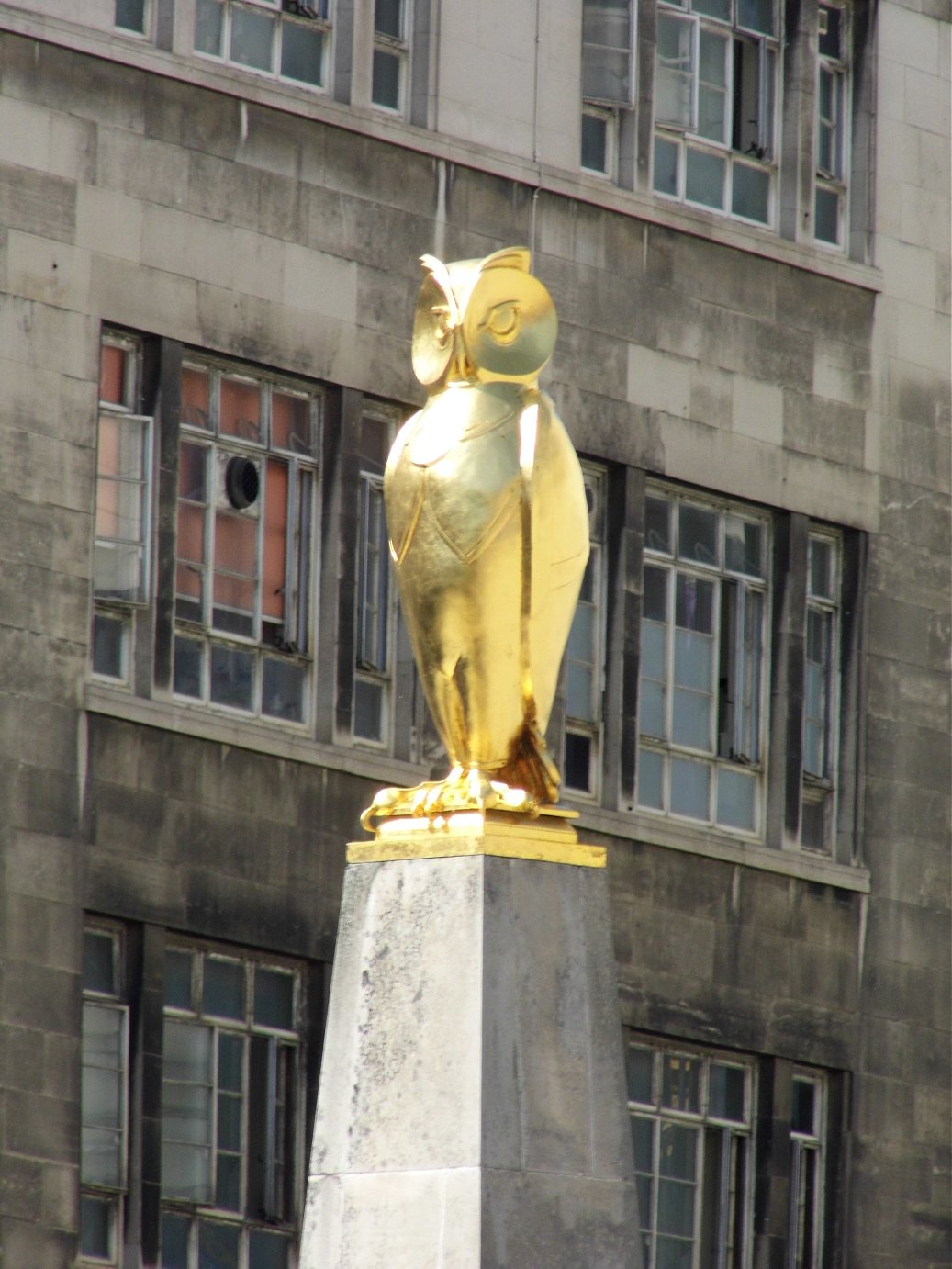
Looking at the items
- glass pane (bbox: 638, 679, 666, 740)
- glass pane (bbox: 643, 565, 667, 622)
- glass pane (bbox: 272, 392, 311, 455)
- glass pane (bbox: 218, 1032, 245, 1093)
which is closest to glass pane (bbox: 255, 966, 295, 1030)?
glass pane (bbox: 218, 1032, 245, 1093)

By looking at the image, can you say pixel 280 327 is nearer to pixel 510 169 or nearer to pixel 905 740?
pixel 510 169

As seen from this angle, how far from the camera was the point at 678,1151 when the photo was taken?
111 ft

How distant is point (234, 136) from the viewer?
31.2m

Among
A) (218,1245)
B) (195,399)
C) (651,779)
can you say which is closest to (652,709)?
(651,779)

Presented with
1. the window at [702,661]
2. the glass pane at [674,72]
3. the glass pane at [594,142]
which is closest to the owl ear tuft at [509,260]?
the window at [702,661]

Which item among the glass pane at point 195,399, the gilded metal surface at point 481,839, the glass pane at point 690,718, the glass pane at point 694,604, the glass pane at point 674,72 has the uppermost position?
the glass pane at point 674,72

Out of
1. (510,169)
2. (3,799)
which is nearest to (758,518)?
(510,169)

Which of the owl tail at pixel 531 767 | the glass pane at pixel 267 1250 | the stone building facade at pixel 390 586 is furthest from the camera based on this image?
the glass pane at pixel 267 1250

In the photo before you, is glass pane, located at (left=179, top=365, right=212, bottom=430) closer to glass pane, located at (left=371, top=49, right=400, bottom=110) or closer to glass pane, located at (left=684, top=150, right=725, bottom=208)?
glass pane, located at (left=371, top=49, right=400, bottom=110)

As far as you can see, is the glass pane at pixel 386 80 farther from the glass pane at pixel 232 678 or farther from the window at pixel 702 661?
the glass pane at pixel 232 678

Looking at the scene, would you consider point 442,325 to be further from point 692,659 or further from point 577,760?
point 692,659

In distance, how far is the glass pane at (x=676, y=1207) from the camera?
1320 inches

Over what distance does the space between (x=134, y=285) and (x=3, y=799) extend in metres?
3.88

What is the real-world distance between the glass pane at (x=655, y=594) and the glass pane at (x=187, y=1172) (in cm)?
640
